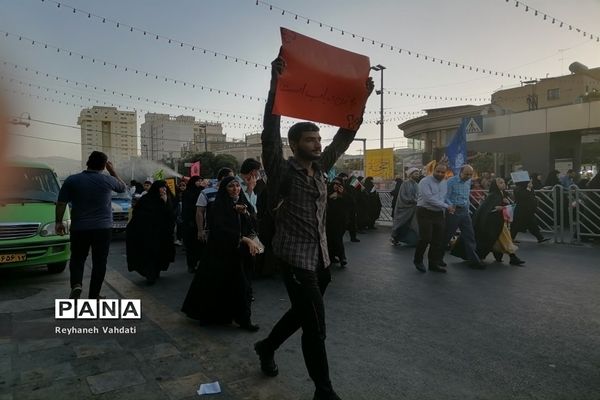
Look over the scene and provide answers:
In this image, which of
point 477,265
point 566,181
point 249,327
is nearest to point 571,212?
point 566,181

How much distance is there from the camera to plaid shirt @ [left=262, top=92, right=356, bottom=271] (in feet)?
9.71

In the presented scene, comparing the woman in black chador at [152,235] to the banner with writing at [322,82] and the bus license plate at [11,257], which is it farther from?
the banner with writing at [322,82]

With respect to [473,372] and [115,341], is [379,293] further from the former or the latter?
[115,341]

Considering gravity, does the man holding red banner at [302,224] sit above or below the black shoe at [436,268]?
above

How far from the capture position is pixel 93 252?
5133mm

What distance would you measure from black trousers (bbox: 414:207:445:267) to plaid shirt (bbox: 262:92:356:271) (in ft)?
16.3

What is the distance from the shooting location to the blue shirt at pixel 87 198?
5004mm

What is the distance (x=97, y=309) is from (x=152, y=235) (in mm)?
2181

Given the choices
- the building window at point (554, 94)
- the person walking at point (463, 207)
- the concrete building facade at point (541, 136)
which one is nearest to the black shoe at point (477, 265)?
the person walking at point (463, 207)

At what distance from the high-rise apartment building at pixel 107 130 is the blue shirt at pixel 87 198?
13.9 metres

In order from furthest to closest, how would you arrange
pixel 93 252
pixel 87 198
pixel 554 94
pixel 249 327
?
pixel 554 94 → pixel 93 252 → pixel 87 198 → pixel 249 327

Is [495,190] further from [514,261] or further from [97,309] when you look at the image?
[97,309]

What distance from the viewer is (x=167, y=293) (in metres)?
6.26

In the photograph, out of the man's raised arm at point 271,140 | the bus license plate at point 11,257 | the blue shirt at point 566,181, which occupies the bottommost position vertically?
the bus license plate at point 11,257
